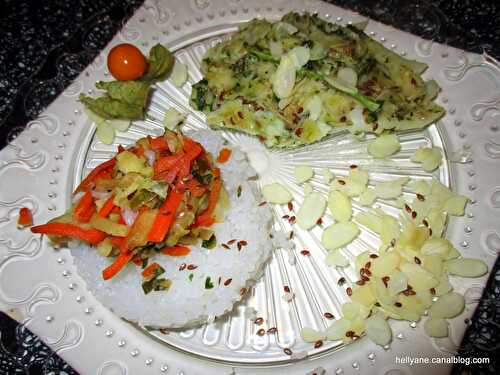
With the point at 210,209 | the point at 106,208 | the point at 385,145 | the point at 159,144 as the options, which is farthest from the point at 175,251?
the point at 385,145

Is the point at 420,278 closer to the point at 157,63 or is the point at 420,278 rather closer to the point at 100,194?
the point at 100,194

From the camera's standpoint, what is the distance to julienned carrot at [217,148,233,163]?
275 cm

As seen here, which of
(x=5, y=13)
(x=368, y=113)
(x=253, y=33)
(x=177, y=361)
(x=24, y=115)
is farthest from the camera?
(x=5, y=13)

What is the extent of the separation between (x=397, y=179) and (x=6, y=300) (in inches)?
94.8

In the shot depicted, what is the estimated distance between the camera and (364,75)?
2.70 metres

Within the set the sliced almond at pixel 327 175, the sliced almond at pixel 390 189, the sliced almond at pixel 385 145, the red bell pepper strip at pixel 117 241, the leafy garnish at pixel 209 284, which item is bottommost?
the red bell pepper strip at pixel 117 241

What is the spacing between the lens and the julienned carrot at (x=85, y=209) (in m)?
2.30

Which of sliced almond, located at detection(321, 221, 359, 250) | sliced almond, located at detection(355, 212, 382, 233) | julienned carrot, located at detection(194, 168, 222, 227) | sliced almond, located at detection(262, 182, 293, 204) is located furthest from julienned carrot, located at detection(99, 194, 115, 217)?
sliced almond, located at detection(355, 212, 382, 233)

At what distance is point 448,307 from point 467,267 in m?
0.25

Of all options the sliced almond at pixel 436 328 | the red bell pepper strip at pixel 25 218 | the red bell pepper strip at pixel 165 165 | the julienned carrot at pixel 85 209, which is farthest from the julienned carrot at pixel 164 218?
the sliced almond at pixel 436 328

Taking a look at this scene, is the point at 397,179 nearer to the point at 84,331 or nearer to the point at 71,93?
the point at 84,331

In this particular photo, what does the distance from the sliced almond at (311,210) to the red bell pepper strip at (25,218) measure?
167 cm

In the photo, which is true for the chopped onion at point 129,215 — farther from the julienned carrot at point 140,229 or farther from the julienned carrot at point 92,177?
the julienned carrot at point 92,177

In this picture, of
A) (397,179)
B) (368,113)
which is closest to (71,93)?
(368,113)
